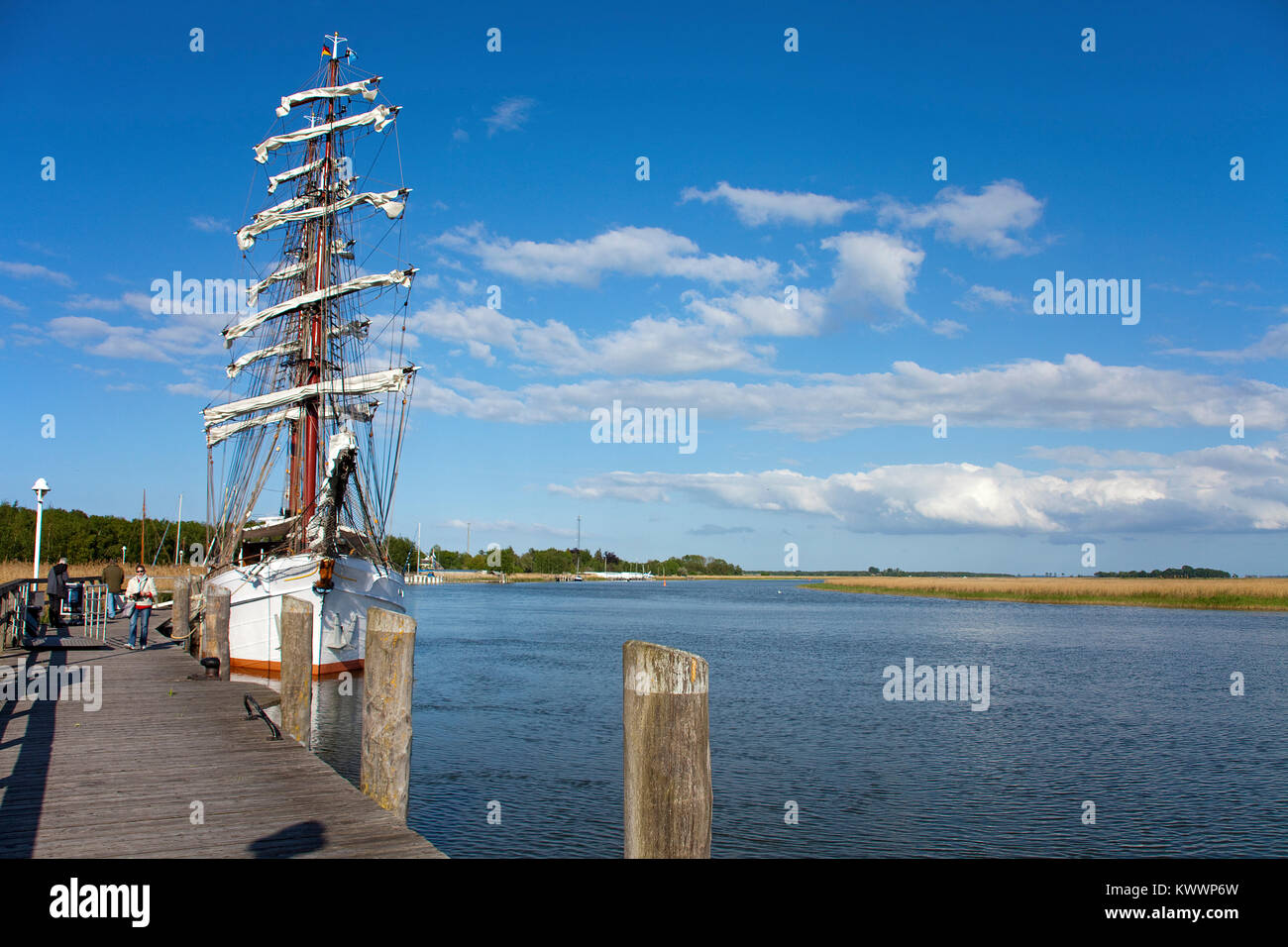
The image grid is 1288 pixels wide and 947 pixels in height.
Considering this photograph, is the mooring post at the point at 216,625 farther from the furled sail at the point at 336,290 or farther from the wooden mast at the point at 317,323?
the furled sail at the point at 336,290

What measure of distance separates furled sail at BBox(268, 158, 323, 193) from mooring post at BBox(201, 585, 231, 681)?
29025 mm

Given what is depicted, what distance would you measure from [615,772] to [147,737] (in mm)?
8493

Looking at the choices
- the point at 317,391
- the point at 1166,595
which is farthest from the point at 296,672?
the point at 1166,595

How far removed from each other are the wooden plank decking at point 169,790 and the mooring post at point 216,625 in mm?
4852

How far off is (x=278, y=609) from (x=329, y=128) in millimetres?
24284

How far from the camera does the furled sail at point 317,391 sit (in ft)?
119

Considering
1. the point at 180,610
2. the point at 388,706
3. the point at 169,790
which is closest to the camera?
the point at 169,790

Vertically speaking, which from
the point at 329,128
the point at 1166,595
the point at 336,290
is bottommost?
the point at 1166,595

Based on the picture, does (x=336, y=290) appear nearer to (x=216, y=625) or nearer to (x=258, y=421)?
(x=258, y=421)

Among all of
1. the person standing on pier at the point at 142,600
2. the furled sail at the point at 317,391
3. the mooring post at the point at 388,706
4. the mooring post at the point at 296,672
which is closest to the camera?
the mooring post at the point at 388,706

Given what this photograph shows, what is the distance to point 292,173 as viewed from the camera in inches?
1687

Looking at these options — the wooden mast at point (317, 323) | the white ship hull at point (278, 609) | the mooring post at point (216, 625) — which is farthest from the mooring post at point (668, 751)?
the wooden mast at point (317, 323)

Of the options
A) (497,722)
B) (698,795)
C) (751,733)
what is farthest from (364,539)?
(698,795)
